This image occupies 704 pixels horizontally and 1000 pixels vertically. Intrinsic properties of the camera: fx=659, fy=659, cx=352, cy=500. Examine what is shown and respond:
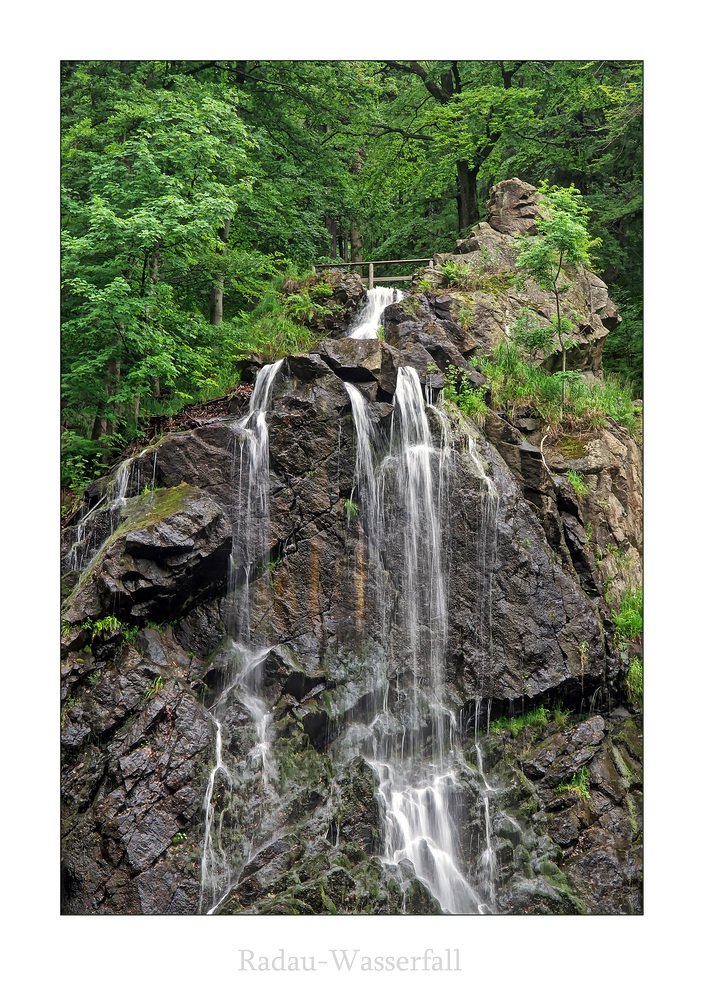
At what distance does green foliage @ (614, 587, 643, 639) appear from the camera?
20.7 ft

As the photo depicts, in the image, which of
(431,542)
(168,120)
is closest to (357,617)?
(431,542)

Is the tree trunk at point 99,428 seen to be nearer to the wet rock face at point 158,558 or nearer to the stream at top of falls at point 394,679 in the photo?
the wet rock face at point 158,558

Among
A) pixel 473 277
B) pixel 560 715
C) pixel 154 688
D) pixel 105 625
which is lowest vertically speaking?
pixel 560 715

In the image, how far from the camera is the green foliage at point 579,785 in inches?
214

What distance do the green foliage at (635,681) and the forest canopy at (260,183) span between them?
3.18 m

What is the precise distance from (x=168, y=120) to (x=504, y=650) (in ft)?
19.7

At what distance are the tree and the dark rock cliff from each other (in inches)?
56.5

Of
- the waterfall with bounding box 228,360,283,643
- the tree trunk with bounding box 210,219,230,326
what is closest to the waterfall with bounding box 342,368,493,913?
the waterfall with bounding box 228,360,283,643

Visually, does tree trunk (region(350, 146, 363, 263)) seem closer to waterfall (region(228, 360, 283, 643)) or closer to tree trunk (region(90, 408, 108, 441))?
waterfall (region(228, 360, 283, 643))

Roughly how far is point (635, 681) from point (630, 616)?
62cm

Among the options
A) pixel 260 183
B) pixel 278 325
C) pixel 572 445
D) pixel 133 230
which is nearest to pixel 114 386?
pixel 133 230

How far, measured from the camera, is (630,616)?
6367 millimetres

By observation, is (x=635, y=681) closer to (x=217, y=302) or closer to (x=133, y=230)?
(x=133, y=230)
